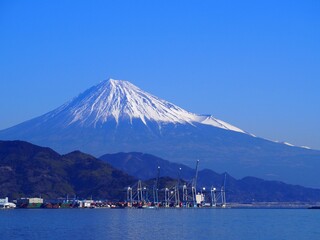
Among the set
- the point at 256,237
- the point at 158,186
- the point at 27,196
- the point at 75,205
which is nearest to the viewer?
the point at 256,237

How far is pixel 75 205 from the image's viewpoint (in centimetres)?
15600

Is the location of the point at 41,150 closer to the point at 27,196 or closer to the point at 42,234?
the point at 27,196

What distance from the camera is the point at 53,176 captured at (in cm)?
18388

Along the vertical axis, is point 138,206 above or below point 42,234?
above

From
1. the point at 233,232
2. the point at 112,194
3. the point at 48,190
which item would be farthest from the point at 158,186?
the point at 233,232

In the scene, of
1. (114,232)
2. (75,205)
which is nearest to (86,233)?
(114,232)

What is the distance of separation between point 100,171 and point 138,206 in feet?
116

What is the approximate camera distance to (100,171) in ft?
628

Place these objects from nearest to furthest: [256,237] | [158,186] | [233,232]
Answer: [256,237]
[233,232]
[158,186]

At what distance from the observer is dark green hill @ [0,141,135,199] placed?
178 meters

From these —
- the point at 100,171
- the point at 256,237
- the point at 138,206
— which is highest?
the point at 100,171

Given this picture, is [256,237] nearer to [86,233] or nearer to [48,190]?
[86,233]

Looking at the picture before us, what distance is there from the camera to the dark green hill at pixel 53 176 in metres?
178

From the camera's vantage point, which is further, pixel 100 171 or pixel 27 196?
pixel 100 171
